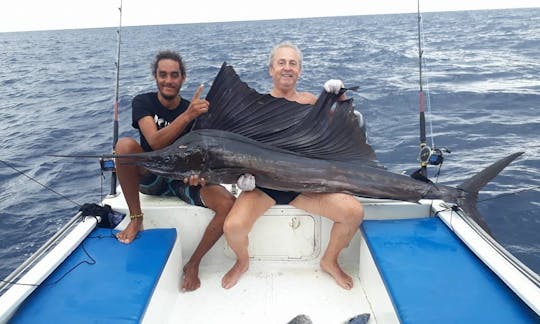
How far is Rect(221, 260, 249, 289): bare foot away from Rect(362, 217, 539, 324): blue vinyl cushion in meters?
0.70

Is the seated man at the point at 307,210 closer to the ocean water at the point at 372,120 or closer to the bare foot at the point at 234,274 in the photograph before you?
the bare foot at the point at 234,274

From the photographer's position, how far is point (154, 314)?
1898 millimetres

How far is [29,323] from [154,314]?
0.49 m

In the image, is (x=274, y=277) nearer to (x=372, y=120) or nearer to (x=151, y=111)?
(x=151, y=111)

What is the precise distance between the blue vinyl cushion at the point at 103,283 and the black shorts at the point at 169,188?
0.93 feet

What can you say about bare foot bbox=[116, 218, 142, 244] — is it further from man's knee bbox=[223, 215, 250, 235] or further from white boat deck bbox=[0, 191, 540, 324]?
man's knee bbox=[223, 215, 250, 235]

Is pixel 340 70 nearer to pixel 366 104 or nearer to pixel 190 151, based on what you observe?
pixel 366 104

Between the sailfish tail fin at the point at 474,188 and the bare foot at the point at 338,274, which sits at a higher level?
the sailfish tail fin at the point at 474,188

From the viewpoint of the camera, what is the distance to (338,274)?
236cm

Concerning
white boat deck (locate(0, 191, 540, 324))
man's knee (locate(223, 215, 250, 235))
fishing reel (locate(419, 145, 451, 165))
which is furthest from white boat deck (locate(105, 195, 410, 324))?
fishing reel (locate(419, 145, 451, 165))

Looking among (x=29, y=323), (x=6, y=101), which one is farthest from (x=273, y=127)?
(x=6, y=101)

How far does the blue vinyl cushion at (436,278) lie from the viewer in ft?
5.25

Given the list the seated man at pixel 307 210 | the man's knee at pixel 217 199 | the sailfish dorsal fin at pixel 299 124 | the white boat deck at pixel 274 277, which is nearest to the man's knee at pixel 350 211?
the seated man at pixel 307 210

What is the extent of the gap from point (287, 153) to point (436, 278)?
91cm
